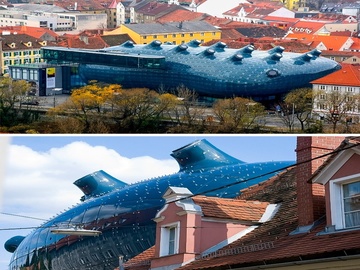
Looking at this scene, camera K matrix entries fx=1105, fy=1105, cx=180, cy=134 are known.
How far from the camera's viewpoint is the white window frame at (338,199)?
5.71m

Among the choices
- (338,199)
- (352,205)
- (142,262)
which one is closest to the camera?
(352,205)

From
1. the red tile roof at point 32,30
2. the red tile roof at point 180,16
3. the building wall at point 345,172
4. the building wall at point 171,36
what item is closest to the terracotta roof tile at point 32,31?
the red tile roof at point 32,30

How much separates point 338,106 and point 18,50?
14.4ft

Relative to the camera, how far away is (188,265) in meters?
6.75

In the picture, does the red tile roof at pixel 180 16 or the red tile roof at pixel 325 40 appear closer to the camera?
the red tile roof at pixel 180 16

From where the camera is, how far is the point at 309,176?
6.36 m

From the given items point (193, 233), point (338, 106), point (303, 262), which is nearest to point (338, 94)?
point (338, 106)

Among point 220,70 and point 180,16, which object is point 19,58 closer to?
point 180,16

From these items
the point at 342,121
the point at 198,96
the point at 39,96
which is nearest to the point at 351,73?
the point at 342,121

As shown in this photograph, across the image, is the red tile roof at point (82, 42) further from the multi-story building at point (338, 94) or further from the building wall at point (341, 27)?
the building wall at point (341, 27)

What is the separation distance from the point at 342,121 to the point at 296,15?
13.9ft

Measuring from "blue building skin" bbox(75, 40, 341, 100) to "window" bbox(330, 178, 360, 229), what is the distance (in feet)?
21.7

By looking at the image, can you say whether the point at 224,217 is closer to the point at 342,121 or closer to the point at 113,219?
the point at 342,121

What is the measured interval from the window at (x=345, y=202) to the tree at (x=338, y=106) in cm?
586
